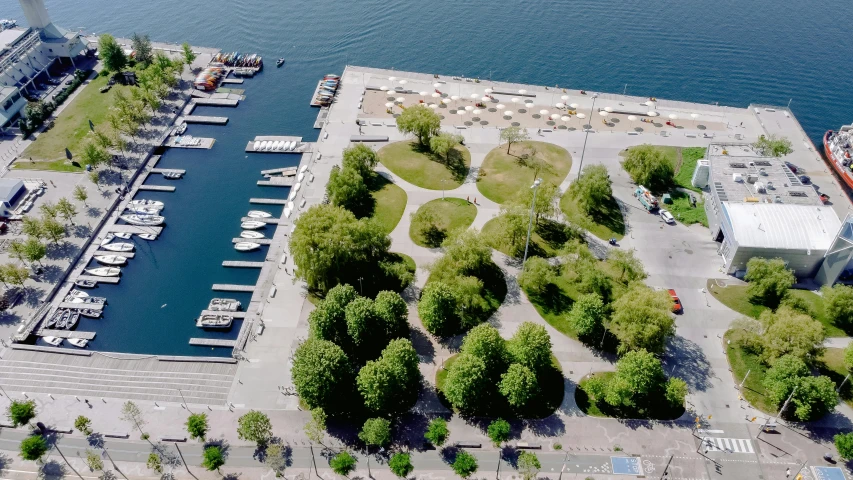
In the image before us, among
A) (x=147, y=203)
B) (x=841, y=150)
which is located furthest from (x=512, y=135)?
(x=147, y=203)

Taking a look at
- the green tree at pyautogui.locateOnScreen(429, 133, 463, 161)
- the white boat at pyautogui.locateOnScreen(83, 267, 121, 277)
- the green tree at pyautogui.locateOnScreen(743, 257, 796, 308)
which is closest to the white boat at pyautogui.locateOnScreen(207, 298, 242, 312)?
the white boat at pyautogui.locateOnScreen(83, 267, 121, 277)

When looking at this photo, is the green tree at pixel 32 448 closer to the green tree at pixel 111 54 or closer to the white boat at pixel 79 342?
the white boat at pixel 79 342

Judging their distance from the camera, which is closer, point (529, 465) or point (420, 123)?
point (529, 465)

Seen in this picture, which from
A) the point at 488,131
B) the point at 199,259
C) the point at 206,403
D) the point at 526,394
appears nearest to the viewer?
the point at 526,394

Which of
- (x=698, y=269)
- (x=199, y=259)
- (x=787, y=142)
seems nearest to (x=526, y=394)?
(x=698, y=269)

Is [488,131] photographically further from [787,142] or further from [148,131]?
[148,131]

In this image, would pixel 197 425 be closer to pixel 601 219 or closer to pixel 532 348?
pixel 532 348
